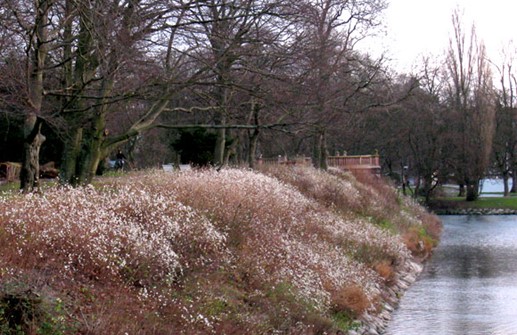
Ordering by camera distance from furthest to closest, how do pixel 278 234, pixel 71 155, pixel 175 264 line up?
pixel 71 155 < pixel 278 234 < pixel 175 264

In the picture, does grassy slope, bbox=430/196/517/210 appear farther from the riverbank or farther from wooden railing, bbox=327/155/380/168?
wooden railing, bbox=327/155/380/168

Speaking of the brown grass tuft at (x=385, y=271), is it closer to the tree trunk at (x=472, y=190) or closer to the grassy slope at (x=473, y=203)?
the grassy slope at (x=473, y=203)

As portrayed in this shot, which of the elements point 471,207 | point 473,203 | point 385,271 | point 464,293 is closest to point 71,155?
point 385,271

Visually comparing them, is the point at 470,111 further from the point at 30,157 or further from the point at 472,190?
the point at 30,157

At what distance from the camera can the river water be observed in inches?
641

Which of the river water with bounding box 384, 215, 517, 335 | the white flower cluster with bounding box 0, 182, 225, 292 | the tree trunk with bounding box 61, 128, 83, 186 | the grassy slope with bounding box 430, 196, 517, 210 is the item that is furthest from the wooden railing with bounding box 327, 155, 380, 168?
the white flower cluster with bounding box 0, 182, 225, 292

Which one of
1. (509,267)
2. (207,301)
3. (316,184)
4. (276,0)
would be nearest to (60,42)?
(276,0)

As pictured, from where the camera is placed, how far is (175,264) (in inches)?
414

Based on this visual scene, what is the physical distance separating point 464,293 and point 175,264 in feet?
42.4

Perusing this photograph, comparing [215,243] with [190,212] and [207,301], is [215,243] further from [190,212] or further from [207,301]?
[207,301]

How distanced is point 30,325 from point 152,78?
23.9 feet

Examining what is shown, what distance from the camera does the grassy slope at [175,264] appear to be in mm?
8273

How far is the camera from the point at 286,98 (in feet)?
54.3

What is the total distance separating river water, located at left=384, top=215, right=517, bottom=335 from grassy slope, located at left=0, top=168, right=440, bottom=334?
1.24 m
